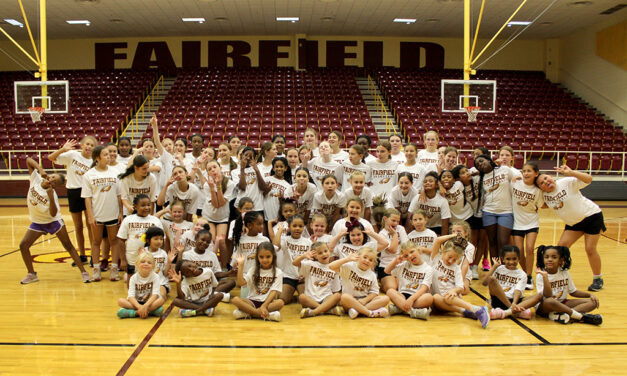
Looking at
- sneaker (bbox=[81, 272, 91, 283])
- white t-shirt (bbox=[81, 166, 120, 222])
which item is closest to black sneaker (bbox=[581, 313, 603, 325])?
white t-shirt (bbox=[81, 166, 120, 222])

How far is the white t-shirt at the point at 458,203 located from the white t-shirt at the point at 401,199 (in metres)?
0.39

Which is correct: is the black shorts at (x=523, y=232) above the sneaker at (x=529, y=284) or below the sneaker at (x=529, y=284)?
above

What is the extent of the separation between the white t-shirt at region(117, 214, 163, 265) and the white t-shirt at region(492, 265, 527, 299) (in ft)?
11.0

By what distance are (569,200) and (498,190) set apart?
734 millimetres

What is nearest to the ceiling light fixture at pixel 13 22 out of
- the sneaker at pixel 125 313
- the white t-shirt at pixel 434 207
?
the sneaker at pixel 125 313

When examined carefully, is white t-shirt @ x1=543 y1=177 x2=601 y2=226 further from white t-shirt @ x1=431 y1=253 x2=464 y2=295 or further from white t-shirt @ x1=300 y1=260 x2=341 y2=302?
white t-shirt @ x1=300 y1=260 x2=341 y2=302

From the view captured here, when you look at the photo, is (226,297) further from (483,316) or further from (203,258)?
(483,316)

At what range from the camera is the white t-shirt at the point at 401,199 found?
225 inches

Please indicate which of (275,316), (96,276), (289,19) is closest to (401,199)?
(275,316)

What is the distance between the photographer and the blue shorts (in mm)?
5592

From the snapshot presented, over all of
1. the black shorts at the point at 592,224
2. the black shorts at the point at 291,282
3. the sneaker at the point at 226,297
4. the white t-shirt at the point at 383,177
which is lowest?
the sneaker at the point at 226,297

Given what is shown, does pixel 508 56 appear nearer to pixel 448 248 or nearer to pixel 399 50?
pixel 399 50

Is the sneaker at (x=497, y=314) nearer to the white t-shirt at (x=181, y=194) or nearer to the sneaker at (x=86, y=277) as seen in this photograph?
the white t-shirt at (x=181, y=194)

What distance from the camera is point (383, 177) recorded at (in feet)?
20.0
